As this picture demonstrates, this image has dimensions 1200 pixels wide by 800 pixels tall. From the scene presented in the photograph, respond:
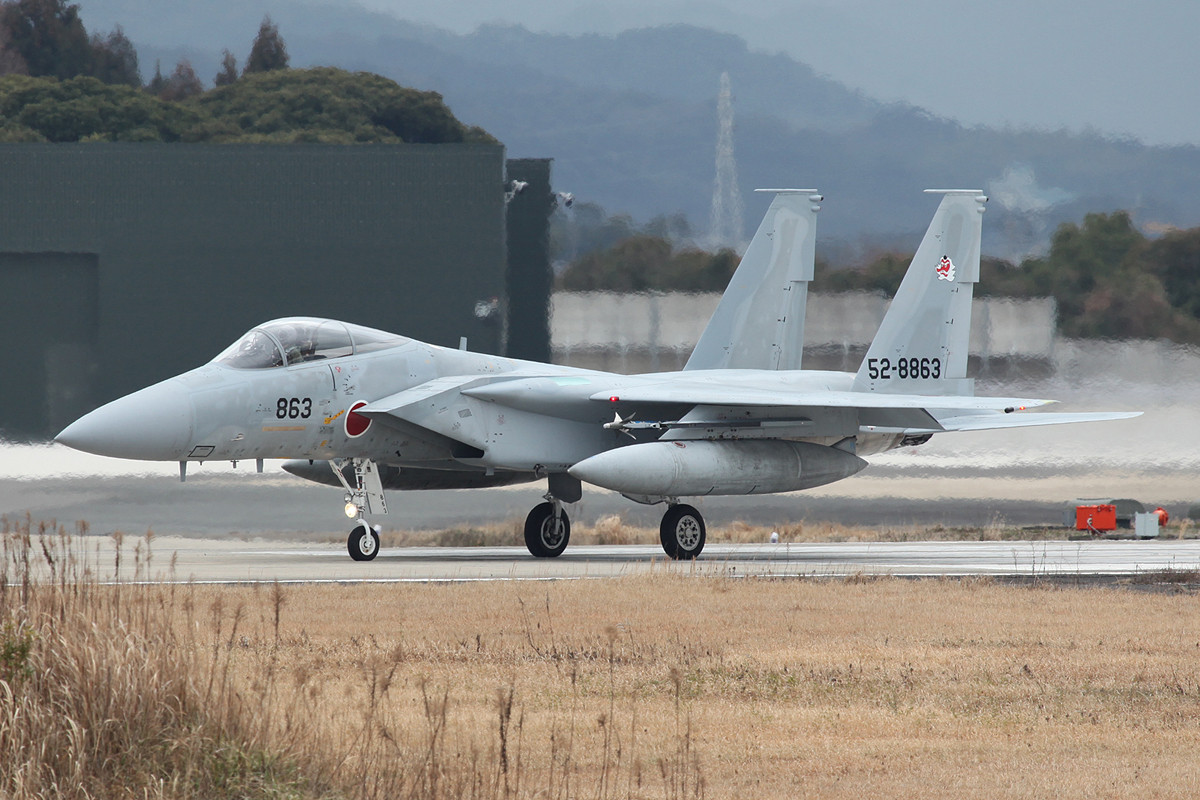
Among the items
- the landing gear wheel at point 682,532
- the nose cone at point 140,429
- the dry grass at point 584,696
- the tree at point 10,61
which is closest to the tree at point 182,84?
the tree at point 10,61

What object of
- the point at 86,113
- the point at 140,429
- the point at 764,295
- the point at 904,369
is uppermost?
the point at 86,113

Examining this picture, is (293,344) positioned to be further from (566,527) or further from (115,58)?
(115,58)

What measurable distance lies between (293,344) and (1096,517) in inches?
550

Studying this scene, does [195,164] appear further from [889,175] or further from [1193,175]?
[1193,175]

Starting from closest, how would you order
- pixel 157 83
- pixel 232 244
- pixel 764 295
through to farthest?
pixel 764 295 → pixel 232 244 → pixel 157 83

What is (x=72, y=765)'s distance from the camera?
4875mm

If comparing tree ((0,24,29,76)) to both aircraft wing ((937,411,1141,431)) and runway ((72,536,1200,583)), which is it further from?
aircraft wing ((937,411,1141,431))

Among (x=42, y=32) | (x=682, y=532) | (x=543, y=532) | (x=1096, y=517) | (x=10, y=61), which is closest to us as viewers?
(x=682, y=532)

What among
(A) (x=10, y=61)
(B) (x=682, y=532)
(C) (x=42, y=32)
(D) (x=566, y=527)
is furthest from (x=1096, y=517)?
(A) (x=10, y=61)

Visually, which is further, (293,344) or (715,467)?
(715,467)

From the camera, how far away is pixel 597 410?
56.7ft

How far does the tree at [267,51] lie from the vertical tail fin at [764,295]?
24390 mm

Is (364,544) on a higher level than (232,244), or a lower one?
lower

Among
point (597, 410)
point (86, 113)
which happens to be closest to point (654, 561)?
point (597, 410)
